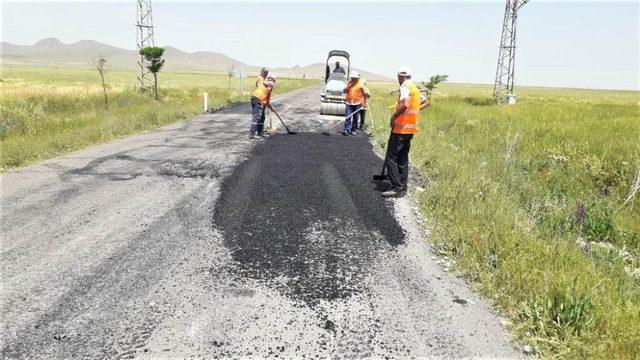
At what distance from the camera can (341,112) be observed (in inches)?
639

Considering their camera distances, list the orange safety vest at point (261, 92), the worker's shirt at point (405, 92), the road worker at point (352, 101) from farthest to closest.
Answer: the road worker at point (352, 101), the orange safety vest at point (261, 92), the worker's shirt at point (405, 92)

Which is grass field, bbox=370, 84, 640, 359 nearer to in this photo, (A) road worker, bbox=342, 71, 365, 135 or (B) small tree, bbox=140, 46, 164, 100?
(A) road worker, bbox=342, 71, 365, 135

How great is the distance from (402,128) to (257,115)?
581 centimetres

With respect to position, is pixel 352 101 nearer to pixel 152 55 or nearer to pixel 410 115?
pixel 410 115

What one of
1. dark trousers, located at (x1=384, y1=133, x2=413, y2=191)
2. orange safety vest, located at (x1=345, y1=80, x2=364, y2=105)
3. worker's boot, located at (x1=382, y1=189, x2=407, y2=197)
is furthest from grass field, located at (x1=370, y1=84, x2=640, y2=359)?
orange safety vest, located at (x1=345, y1=80, x2=364, y2=105)

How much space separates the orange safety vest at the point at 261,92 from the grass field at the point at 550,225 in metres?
3.62

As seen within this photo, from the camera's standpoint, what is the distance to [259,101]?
35.9 feet

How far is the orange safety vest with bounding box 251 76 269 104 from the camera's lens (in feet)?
35.7

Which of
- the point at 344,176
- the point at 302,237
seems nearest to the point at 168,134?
the point at 344,176

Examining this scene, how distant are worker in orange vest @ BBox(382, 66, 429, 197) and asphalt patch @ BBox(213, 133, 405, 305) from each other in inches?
16.9

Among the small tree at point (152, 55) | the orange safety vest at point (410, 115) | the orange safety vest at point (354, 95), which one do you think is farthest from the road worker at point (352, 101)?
the small tree at point (152, 55)

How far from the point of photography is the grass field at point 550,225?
3.12 metres

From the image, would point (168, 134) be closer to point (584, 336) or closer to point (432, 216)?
point (432, 216)

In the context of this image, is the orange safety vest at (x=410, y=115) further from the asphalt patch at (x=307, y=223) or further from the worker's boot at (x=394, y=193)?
the asphalt patch at (x=307, y=223)
